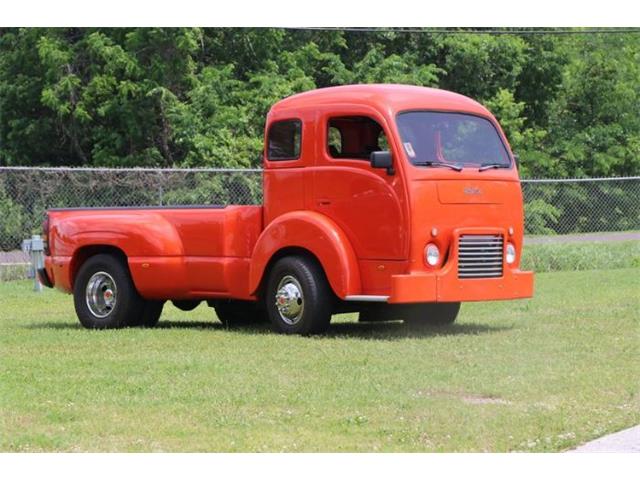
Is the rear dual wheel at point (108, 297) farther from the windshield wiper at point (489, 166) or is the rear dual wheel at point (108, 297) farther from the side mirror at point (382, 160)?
the windshield wiper at point (489, 166)

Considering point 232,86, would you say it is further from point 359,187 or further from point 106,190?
point 359,187

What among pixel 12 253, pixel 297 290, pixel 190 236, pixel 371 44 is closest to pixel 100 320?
pixel 190 236

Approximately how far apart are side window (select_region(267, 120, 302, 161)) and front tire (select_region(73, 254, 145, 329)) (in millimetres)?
2266

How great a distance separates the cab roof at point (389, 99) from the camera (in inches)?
544

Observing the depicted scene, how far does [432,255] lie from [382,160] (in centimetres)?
109

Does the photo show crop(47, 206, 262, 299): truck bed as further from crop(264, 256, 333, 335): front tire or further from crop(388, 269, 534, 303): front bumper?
crop(388, 269, 534, 303): front bumper

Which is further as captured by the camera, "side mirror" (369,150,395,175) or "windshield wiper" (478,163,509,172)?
"windshield wiper" (478,163,509,172)

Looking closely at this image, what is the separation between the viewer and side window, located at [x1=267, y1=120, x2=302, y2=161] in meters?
14.4

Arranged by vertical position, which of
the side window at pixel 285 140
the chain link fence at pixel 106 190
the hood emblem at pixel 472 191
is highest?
the side window at pixel 285 140

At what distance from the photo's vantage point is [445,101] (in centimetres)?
1423

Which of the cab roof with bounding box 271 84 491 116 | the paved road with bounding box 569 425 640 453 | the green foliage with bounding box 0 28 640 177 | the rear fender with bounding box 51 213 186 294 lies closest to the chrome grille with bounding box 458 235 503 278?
the cab roof with bounding box 271 84 491 116

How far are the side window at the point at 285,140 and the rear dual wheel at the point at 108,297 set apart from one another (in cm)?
227

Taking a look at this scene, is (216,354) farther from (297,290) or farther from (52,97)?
(52,97)

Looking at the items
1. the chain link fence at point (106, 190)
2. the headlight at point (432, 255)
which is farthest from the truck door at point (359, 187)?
the chain link fence at point (106, 190)
